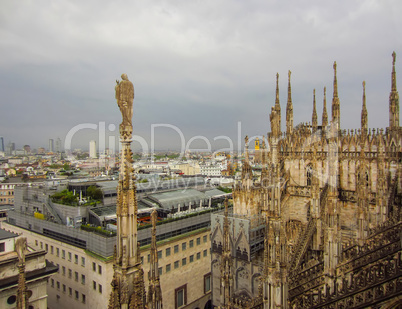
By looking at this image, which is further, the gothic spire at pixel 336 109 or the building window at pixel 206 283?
the building window at pixel 206 283

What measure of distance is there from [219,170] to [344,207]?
95501 mm

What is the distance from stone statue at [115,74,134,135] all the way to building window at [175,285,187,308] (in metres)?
28.7

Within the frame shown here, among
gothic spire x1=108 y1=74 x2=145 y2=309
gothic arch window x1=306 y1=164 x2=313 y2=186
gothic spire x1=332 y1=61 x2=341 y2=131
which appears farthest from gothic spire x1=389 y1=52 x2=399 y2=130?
gothic spire x1=108 y1=74 x2=145 y2=309

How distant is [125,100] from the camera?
690 cm

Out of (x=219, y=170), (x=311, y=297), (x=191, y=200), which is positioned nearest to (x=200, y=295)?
(x=191, y=200)

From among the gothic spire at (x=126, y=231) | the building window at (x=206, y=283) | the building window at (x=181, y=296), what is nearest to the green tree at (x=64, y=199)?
the building window at (x=181, y=296)

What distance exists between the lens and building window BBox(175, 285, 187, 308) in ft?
102

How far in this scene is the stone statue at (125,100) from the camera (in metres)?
6.84

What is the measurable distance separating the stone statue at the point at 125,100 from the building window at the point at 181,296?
28657mm

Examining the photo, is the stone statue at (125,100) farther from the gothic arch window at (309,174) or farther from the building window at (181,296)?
the building window at (181,296)

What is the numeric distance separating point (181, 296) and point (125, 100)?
98.8 ft

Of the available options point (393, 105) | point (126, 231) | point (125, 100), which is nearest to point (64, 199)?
point (126, 231)

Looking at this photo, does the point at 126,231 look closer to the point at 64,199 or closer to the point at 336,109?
the point at 336,109

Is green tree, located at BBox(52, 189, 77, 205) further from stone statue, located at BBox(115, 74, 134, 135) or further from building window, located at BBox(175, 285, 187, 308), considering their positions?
stone statue, located at BBox(115, 74, 134, 135)
